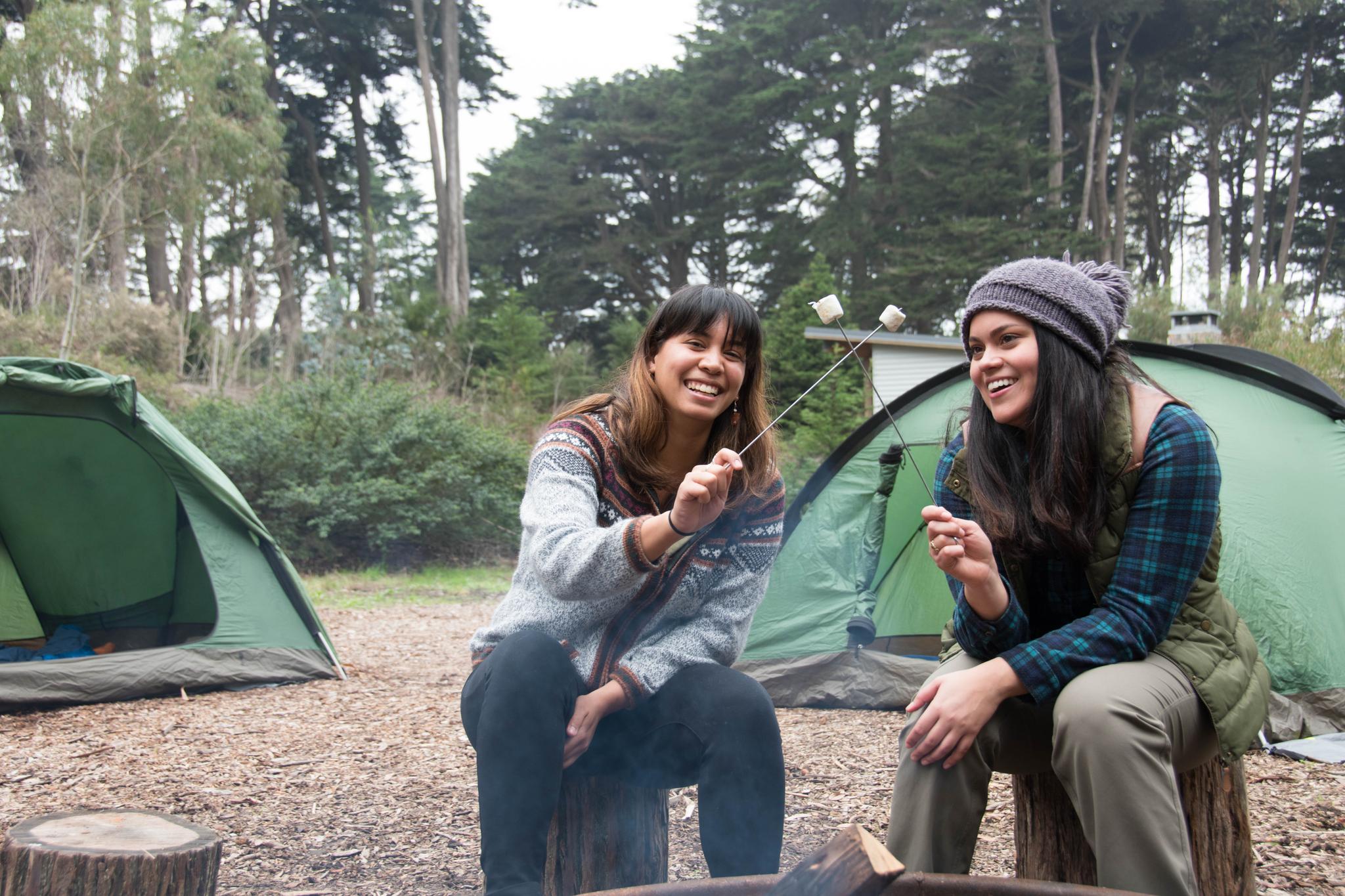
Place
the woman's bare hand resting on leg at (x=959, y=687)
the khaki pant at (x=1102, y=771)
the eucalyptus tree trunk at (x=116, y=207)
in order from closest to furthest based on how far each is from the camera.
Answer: the khaki pant at (x=1102, y=771) → the woman's bare hand resting on leg at (x=959, y=687) → the eucalyptus tree trunk at (x=116, y=207)

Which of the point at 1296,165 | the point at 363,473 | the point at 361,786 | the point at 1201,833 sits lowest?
the point at 361,786

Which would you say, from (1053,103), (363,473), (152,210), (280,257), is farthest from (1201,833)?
(280,257)

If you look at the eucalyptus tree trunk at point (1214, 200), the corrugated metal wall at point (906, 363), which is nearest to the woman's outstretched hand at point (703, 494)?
the corrugated metal wall at point (906, 363)

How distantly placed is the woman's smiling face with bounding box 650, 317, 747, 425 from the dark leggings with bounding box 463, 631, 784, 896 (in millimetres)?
490

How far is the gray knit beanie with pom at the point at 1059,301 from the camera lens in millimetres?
1646

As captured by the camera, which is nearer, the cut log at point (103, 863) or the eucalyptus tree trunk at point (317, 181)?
the cut log at point (103, 863)

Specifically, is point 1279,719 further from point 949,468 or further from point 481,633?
point 481,633

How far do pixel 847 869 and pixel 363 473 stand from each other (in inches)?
336

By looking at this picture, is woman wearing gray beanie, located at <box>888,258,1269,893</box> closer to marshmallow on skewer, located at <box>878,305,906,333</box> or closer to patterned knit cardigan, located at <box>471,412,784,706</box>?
marshmallow on skewer, located at <box>878,305,906,333</box>

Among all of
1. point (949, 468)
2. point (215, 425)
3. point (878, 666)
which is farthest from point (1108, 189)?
point (949, 468)

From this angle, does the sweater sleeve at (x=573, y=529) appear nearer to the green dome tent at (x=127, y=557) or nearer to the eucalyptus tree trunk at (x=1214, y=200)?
the green dome tent at (x=127, y=557)

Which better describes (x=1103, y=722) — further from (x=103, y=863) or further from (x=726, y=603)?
(x=103, y=863)

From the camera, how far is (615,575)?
1.62 meters

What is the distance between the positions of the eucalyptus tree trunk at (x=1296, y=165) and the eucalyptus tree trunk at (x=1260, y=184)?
38 centimetres
